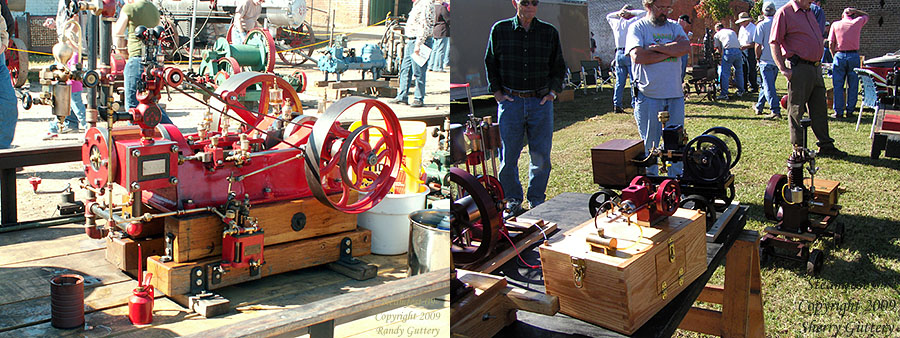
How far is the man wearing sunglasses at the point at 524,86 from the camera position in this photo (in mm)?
2195

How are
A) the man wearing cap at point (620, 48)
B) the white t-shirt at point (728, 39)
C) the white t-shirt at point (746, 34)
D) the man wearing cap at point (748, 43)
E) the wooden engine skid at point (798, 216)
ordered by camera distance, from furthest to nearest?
the white t-shirt at point (746, 34) → the white t-shirt at point (728, 39) → the man wearing cap at point (748, 43) → the man wearing cap at point (620, 48) → the wooden engine skid at point (798, 216)

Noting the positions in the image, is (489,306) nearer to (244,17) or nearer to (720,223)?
(720,223)

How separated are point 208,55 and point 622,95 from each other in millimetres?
3498

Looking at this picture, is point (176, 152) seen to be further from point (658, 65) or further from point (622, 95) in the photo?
point (622, 95)

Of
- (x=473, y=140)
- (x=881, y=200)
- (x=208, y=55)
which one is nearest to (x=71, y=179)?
(x=208, y=55)

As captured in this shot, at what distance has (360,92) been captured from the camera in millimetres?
10438

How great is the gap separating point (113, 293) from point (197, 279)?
0.33 metres

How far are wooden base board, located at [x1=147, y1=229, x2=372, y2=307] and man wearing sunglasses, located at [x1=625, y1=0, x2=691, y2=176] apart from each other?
1.68 m

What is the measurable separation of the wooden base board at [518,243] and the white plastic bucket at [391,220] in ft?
3.49

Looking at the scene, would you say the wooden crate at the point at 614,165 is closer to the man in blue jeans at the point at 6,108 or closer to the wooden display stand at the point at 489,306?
the wooden display stand at the point at 489,306

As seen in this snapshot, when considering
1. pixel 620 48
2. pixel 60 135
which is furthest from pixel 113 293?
pixel 620 48

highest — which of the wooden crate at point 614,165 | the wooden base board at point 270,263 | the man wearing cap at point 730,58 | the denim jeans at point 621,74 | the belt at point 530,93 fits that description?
the man wearing cap at point 730,58

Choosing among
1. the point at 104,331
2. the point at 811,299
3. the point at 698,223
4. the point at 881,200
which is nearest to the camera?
the point at 698,223

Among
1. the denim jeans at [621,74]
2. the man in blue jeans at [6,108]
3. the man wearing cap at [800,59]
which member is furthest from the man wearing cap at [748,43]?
the man in blue jeans at [6,108]
